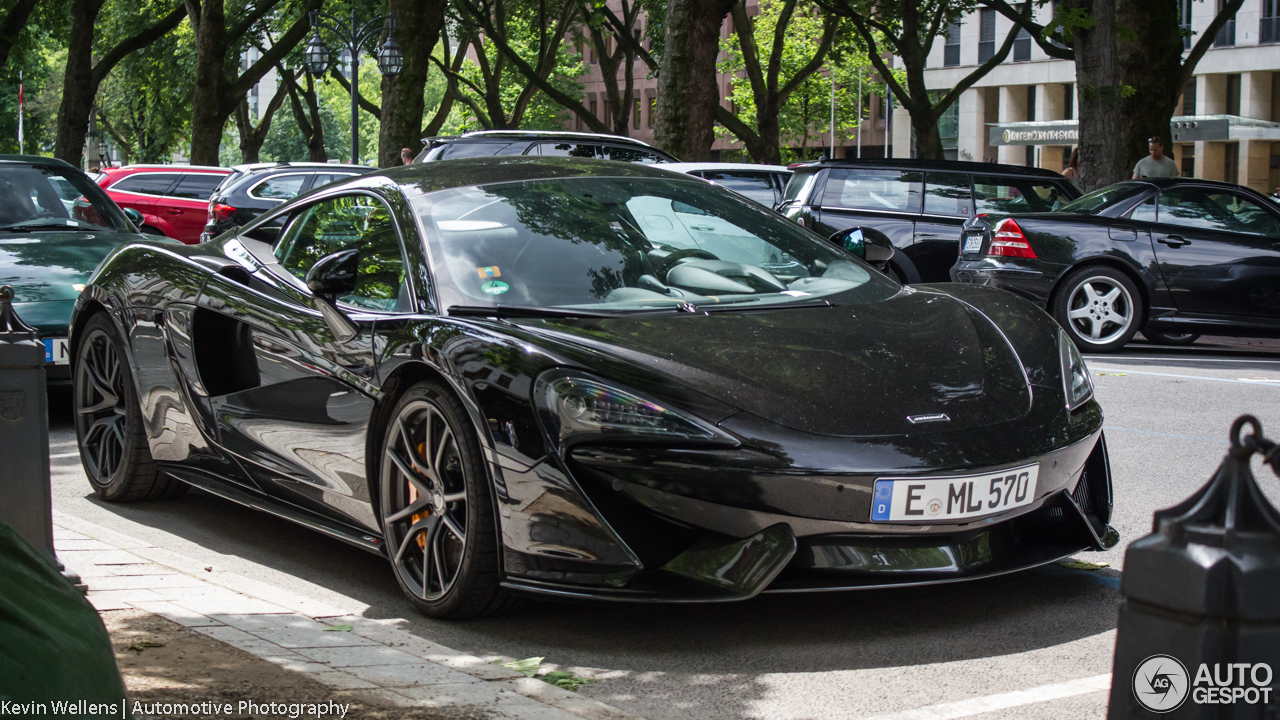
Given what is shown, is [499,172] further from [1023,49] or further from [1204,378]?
[1023,49]

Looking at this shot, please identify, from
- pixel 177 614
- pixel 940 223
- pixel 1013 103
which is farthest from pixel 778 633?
pixel 1013 103

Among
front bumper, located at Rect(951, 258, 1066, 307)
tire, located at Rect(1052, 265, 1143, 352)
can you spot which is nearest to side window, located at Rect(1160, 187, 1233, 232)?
tire, located at Rect(1052, 265, 1143, 352)

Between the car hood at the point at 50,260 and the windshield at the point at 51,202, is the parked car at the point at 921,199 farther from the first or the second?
the car hood at the point at 50,260

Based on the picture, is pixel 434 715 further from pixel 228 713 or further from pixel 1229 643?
pixel 1229 643

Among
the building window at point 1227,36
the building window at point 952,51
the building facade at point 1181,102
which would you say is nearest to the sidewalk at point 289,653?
the building facade at point 1181,102

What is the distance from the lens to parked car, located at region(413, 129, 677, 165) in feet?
52.4

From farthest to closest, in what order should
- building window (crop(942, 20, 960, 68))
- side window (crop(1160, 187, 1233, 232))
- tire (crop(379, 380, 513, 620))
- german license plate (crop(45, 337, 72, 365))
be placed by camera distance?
1. building window (crop(942, 20, 960, 68))
2. side window (crop(1160, 187, 1233, 232))
3. german license plate (crop(45, 337, 72, 365))
4. tire (crop(379, 380, 513, 620))

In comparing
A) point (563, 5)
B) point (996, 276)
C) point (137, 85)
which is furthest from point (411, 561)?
point (137, 85)

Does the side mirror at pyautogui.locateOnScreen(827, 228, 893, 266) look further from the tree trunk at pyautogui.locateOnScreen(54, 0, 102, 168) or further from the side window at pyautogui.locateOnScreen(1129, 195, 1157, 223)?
the tree trunk at pyautogui.locateOnScreen(54, 0, 102, 168)

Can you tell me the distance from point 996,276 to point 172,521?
28.3 ft

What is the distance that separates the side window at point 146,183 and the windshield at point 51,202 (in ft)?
50.5

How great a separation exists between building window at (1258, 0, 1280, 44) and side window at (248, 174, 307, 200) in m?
40.7

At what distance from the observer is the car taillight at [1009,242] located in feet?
41.4

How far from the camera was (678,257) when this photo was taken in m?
4.89
